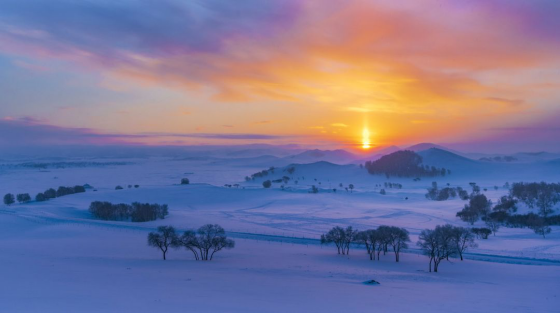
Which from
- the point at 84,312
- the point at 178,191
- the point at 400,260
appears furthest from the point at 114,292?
the point at 178,191

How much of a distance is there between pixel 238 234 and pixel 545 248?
1585 inches

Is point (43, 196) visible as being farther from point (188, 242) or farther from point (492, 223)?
point (492, 223)

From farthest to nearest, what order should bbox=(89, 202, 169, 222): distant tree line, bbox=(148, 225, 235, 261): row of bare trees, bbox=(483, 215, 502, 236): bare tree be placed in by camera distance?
bbox=(89, 202, 169, 222): distant tree line → bbox=(483, 215, 502, 236): bare tree → bbox=(148, 225, 235, 261): row of bare trees

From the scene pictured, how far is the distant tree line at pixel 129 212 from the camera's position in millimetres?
79625

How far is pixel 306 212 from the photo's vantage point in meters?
89.8

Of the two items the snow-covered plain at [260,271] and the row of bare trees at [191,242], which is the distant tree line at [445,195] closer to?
the snow-covered plain at [260,271]

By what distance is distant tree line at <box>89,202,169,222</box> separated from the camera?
7962 cm

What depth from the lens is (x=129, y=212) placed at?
275ft

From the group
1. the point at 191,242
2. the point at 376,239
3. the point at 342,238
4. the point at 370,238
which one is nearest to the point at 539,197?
the point at 370,238

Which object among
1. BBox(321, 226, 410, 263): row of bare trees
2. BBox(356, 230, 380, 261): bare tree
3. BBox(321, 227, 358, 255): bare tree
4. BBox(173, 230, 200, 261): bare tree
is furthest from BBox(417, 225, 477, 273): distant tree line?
BBox(173, 230, 200, 261): bare tree

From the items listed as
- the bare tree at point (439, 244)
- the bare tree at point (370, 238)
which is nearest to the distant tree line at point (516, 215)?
the bare tree at point (439, 244)

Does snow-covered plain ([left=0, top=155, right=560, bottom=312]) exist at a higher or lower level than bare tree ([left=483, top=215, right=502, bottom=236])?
lower

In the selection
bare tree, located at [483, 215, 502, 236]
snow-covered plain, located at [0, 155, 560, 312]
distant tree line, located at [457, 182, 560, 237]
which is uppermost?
distant tree line, located at [457, 182, 560, 237]

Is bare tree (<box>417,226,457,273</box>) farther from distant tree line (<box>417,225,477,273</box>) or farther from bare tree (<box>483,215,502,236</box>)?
bare tree (<box>483,215,502,236</box>)
